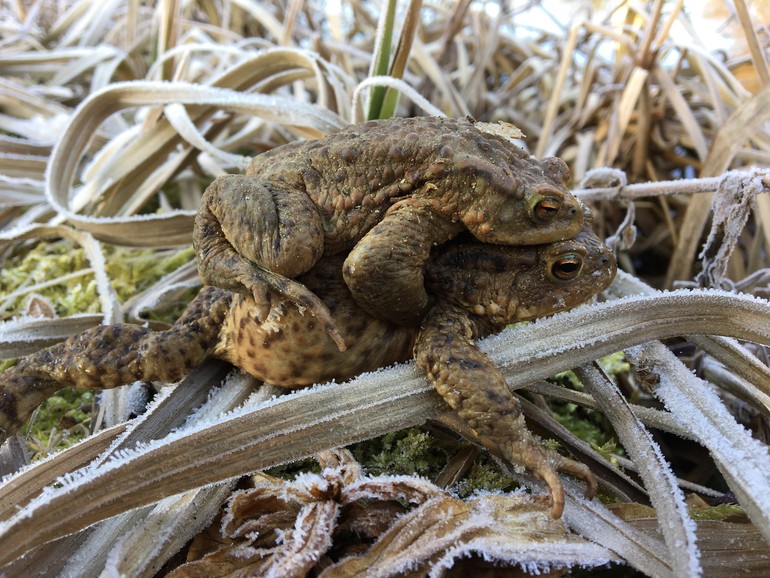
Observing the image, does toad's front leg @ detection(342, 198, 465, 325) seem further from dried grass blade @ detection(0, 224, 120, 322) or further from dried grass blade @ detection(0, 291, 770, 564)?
dried grass blade @ detection(0, 224, 120, 322)

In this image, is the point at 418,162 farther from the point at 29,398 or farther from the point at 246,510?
the point at 29,398

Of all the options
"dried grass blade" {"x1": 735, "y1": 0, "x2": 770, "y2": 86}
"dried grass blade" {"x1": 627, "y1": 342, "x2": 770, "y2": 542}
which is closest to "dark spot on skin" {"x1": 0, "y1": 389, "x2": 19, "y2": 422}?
"dried grass blade" {"x1": 627, "y1": 342, "x2": 770, "y2": 542}

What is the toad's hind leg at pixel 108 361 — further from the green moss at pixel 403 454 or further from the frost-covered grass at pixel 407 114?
the green moss at pixel 403 454

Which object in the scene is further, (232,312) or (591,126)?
(591,126)

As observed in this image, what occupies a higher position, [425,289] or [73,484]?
[425,289]

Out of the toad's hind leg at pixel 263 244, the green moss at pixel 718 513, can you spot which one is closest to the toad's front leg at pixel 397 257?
the toad's hind leg at pixel 263 244

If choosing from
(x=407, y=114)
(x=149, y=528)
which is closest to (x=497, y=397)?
(x=149, y=528)

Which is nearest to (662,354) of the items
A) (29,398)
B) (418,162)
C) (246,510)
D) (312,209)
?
(418,162)
